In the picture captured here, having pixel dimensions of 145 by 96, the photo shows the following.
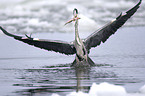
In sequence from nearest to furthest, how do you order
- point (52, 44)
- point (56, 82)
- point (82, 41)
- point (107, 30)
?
point (56, 82) → point (82, 41) → point (107, 30) → point (52, 44)

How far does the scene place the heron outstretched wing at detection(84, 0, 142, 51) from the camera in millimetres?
30897

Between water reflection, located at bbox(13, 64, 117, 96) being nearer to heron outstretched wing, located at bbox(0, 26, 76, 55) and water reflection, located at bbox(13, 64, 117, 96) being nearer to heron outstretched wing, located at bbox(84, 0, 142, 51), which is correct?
heron outstretched wing, located at bbox(0, 26, 76, 55)

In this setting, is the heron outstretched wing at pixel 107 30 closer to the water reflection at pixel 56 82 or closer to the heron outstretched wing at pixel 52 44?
the heron outstretched wing at pixel 52 44

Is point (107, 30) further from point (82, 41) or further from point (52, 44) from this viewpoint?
point (52, 44)

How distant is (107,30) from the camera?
3144 centimetres

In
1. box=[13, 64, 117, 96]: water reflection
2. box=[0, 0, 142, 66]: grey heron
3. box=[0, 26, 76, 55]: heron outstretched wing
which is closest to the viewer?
box=[13, 64, 117, 96]: water reflection

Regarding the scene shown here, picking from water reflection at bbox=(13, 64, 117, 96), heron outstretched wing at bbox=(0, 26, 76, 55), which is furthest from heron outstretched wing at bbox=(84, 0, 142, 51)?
water reflection at bbox=(13, 64, 117, 96)

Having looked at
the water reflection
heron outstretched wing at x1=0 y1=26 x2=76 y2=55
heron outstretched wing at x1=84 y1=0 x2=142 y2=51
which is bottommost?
the water reflection

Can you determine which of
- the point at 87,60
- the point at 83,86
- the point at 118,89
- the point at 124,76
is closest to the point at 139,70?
the point at 124,76

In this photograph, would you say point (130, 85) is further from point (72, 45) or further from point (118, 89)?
point (72, 45)

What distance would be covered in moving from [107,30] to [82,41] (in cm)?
214

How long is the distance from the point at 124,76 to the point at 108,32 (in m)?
9.08

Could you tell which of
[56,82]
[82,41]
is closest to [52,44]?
[82,41]

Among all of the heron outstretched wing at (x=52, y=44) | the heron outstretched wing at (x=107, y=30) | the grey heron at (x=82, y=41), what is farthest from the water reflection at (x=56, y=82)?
the heron outstretched wing at (x=107, y=30)
